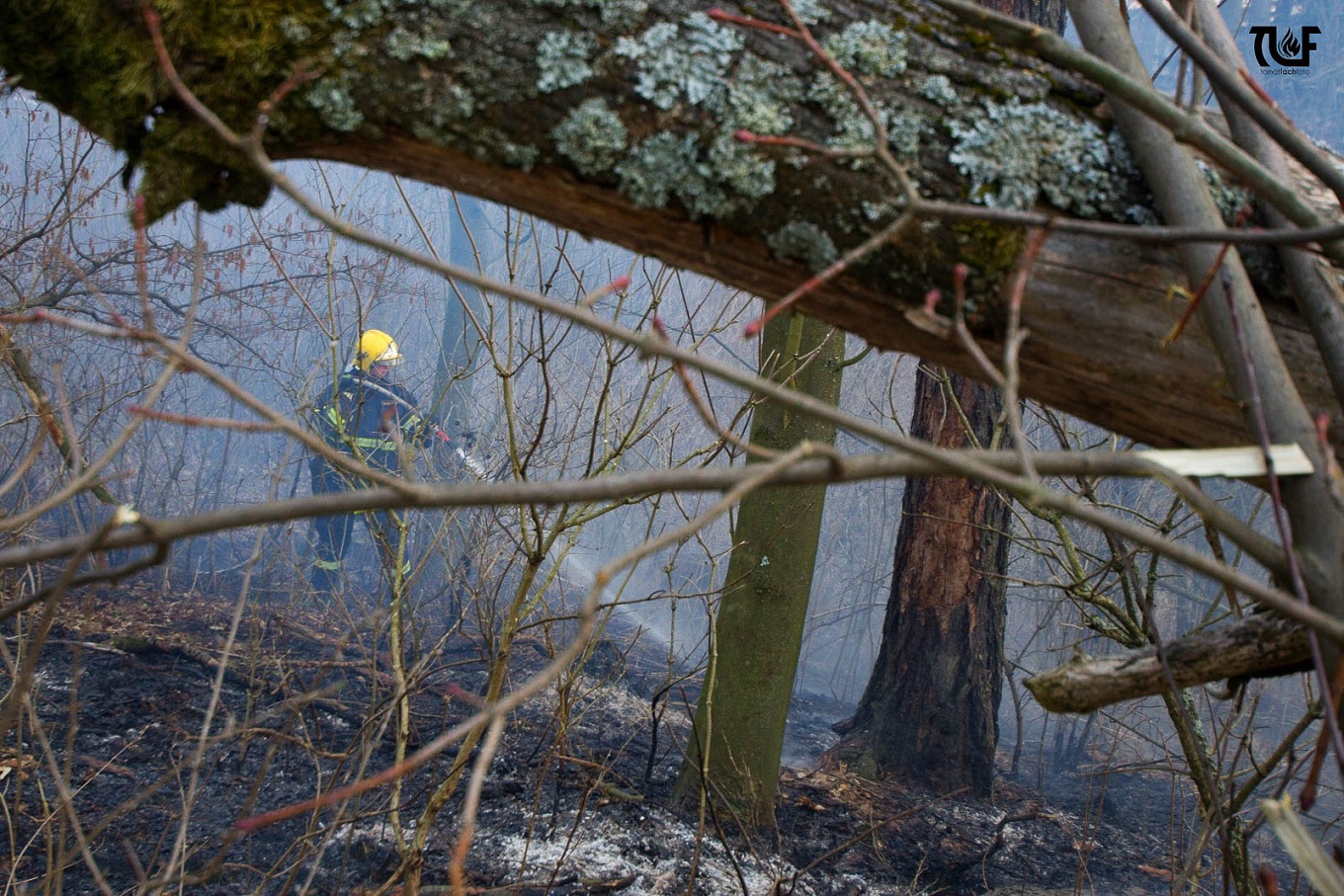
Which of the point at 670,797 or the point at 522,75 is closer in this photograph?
the point at 522,75

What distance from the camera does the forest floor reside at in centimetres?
288

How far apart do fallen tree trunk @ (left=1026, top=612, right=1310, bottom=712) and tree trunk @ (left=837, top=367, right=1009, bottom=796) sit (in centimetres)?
387

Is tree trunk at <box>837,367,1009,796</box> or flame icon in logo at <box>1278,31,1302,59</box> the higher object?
flame icon in logo at <box>1278,31,1302,59</box>

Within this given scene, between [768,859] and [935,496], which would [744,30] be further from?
[935,496]

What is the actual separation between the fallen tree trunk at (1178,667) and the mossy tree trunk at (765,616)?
8.77ft


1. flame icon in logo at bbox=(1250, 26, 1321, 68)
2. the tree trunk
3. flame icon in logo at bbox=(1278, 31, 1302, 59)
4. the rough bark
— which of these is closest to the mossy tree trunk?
the tree trunk

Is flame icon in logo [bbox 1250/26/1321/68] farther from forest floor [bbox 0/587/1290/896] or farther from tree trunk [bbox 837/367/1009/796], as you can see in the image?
forest floor [bbox 0/587/1290/896]

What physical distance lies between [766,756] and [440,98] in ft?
11.1

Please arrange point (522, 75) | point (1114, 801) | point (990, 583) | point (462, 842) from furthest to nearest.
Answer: point (1114, 801) → point (990, 583) → point (522, 75) → point (462, 842)

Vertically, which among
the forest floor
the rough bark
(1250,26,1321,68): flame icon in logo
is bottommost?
the forest floor

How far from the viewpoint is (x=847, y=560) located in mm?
13367

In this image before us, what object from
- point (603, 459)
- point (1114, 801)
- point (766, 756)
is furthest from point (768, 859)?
point (1114, 801)

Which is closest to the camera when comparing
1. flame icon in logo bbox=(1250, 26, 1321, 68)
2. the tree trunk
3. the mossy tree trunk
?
flame icon in logo bbox=(1250, 26, 1321, 68)

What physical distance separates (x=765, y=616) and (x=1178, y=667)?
2.89 m
